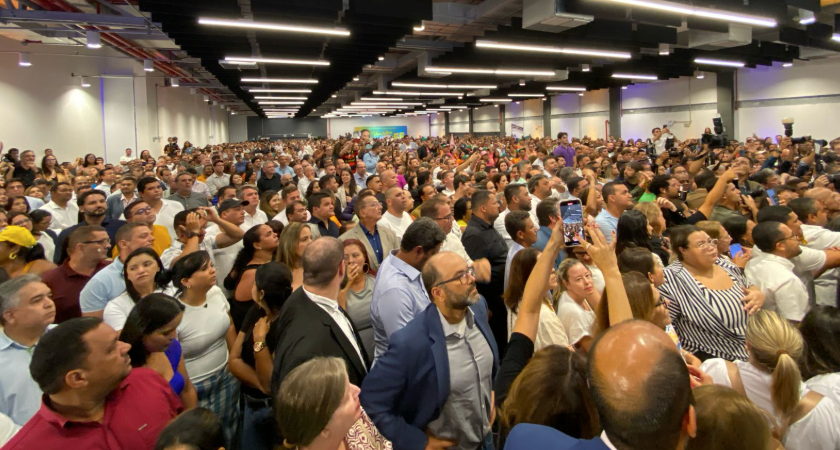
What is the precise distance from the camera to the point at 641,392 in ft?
3.75

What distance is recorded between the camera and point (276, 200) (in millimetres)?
5633

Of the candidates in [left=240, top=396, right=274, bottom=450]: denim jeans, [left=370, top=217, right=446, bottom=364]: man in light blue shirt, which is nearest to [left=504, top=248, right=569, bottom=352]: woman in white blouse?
[left=370, top=217, right=446, bottom=364]: man in light blue shirt

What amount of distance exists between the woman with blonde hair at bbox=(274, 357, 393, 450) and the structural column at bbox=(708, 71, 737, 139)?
21.2 m

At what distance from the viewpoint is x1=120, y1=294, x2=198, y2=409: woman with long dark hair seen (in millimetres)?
2156

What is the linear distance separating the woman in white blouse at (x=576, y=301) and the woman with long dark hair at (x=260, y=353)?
147cm

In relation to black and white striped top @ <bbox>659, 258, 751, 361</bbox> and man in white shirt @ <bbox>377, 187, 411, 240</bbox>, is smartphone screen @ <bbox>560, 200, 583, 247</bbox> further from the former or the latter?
man in white shirt @ <bbox>377, 187, 411, 240</bbox>

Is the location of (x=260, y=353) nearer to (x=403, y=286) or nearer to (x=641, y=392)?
(x=403, y=286)

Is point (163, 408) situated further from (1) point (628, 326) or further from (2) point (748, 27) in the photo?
(2) point (748, 27)

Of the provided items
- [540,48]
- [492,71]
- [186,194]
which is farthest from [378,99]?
[186,194]

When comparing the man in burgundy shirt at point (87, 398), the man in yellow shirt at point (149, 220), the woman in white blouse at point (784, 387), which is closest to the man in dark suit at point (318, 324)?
the man in burgundy shirt at point (87, 398)

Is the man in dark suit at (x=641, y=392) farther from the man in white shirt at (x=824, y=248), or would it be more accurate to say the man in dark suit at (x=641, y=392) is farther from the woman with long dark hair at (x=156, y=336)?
the man in white shirt at (x=824, y=248)

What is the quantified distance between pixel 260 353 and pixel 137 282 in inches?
33.2

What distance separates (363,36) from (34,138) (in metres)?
9.64

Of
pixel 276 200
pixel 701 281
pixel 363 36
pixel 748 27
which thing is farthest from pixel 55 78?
pixel 748 27
